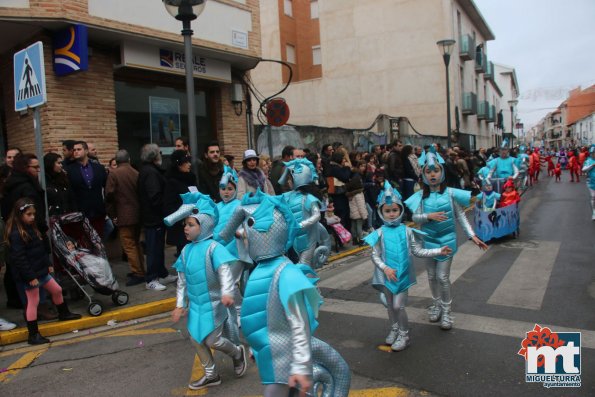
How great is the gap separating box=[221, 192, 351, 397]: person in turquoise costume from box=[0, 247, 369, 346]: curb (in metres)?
3.85

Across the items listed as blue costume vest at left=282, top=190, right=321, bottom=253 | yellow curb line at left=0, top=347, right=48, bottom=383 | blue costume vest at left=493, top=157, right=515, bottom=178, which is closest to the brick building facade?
yellow curb line at left=0, top=347, right=48, bottom=383

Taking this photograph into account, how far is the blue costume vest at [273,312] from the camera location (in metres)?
2.84

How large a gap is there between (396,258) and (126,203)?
451cm

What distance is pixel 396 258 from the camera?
477 cm

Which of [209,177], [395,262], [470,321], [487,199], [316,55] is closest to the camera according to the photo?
[395,262]

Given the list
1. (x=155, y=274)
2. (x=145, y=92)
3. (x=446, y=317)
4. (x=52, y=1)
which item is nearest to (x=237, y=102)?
(x=145, y=92)

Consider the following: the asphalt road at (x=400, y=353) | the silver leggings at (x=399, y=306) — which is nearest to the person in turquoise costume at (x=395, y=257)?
the silver leggings at (x=399, y=306)

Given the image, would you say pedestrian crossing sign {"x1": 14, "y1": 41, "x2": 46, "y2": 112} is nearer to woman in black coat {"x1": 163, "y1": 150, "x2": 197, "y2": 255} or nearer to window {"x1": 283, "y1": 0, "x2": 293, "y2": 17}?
woman in black coat {"x1": 163, "y1": 150, "x2": 197, "y2": 255}

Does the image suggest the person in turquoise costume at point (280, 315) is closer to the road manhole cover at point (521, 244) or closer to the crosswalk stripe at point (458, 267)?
the crosswalk stripe at point (458, 267)

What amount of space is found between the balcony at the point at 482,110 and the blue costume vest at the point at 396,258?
34.0 m

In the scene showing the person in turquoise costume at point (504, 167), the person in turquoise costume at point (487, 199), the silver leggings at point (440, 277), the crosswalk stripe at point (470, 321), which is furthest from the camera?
the person in turquoise costume at point (504, 167)

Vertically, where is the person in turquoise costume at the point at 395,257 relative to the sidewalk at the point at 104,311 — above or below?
above

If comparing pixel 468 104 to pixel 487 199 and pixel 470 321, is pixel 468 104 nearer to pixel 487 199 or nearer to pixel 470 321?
pixel 487 199

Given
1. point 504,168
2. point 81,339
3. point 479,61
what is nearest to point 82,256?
point 81,339
